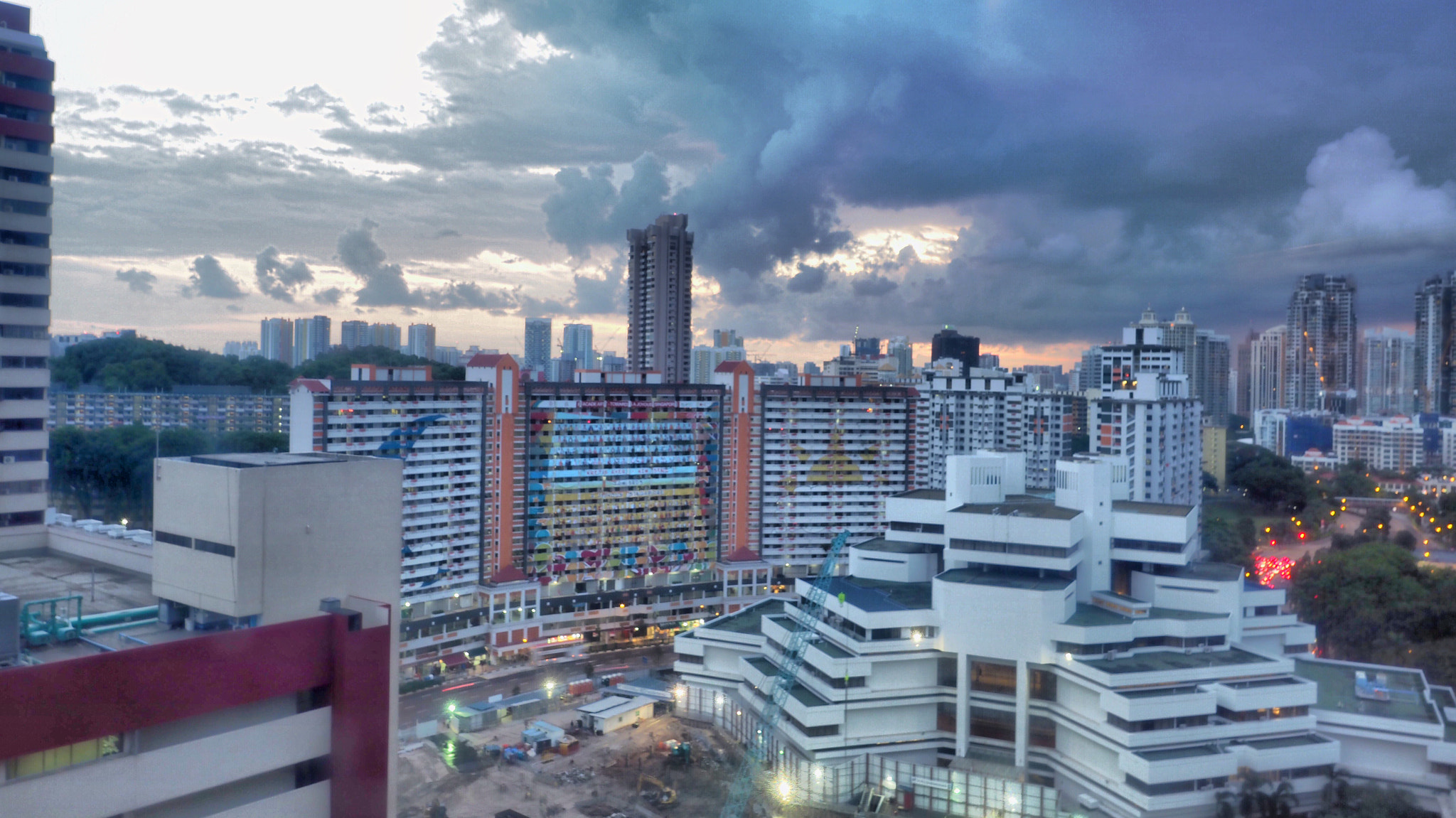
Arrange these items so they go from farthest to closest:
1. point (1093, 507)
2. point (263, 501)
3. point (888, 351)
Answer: point (888, 351) < point (1093, 507) < point (263, 501)

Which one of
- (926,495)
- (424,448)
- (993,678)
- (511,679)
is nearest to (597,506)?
(424,448)

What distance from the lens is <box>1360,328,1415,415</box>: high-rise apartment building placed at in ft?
163

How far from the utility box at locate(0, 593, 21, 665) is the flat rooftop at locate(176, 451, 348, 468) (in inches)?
56.3

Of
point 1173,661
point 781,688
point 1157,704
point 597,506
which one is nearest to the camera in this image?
point 1157,704

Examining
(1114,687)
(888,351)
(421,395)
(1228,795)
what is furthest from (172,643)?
(888,351)

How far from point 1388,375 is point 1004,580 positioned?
4774 cm

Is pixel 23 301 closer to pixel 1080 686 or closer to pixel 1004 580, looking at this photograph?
pixel 1004 580

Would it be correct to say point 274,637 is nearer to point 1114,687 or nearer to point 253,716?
point 253,716

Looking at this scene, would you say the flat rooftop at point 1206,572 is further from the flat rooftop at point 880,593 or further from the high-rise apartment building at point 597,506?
the high-rise apartment building at point 597,506

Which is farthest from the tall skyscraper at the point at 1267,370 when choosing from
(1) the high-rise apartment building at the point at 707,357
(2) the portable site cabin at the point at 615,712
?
(2) the portable site cabin at the point at 615,712

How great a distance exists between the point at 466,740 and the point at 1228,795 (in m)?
13.4

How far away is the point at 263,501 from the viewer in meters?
6.24

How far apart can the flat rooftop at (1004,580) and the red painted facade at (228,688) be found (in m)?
11.9

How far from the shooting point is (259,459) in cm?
718
